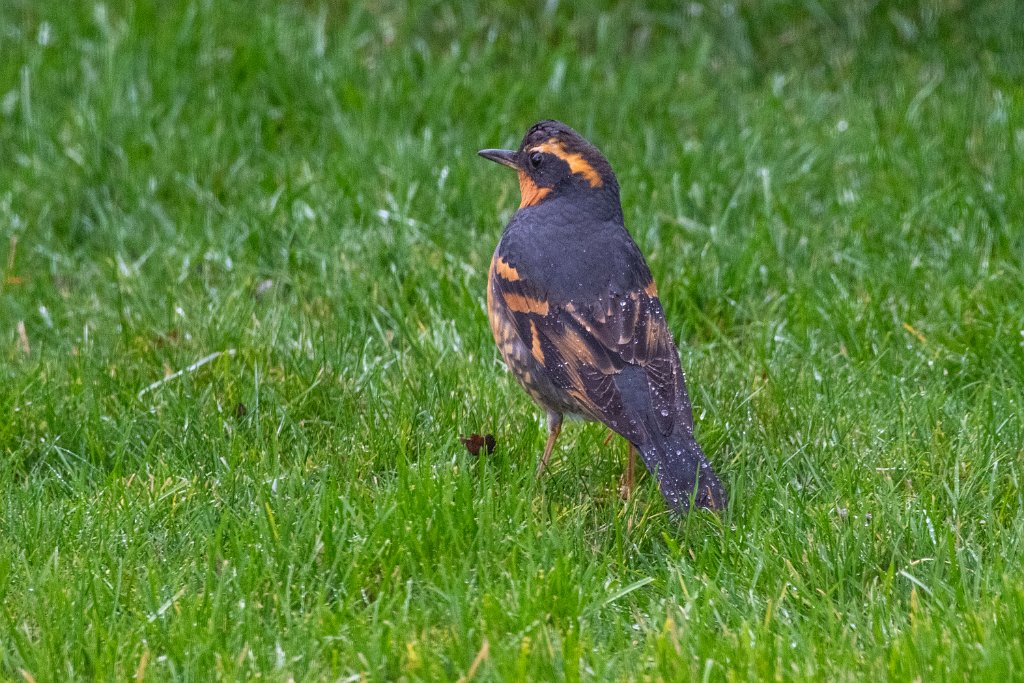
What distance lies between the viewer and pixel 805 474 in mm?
4934

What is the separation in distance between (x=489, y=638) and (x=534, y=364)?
140 centimetres

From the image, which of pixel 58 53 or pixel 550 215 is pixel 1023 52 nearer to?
pixel 550 215

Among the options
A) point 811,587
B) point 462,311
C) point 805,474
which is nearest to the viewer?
point 811,587

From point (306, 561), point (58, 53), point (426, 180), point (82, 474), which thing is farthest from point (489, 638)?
point (58, 53)

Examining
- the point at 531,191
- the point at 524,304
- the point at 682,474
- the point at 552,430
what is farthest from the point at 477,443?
the point at 531,191

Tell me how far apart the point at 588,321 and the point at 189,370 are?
170 centimetres

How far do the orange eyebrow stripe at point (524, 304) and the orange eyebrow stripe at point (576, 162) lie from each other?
670 millimetres

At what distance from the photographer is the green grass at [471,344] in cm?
396

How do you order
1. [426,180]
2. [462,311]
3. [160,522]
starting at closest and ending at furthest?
[160,522], [462,311], [426,180]

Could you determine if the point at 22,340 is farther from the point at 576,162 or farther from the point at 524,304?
the point at 576,162

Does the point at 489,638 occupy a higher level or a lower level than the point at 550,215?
lower

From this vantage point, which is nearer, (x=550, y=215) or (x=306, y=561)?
(x=306, y=561)

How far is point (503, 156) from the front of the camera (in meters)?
5.90

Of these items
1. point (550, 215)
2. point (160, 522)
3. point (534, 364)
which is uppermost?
point (550, 215)
